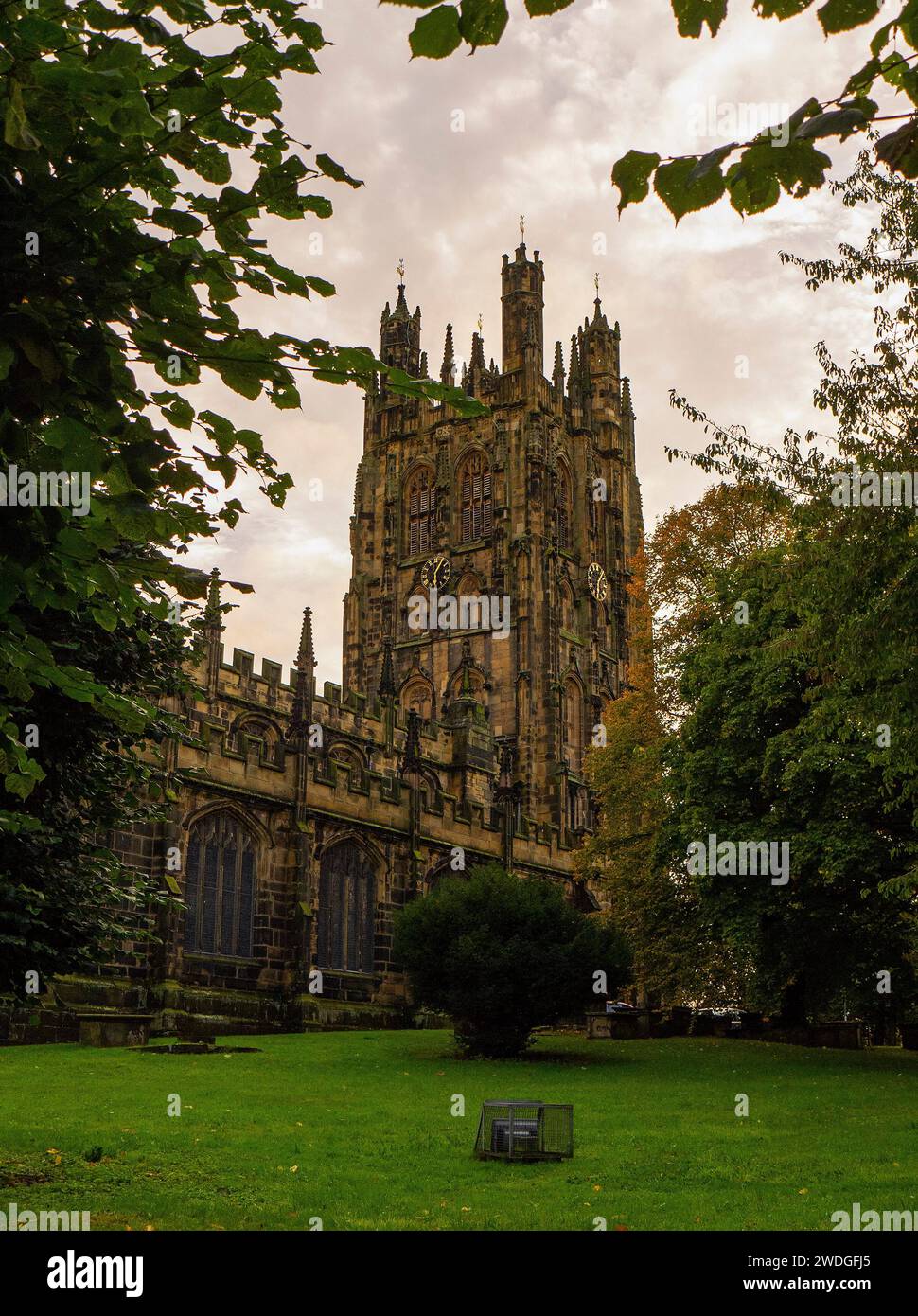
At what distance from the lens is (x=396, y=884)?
36.2 m

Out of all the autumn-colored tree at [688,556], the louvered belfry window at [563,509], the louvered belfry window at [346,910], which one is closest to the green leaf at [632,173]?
the autumn-colored tree at [688,556]

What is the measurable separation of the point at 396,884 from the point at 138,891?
82.2ft

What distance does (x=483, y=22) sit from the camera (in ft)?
12.4

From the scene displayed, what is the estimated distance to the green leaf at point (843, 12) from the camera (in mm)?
3809

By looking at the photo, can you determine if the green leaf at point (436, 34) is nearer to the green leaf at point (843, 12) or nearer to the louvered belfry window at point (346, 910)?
the green leaf at point (843, 12)

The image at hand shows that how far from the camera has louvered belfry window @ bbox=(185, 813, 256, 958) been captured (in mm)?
30344

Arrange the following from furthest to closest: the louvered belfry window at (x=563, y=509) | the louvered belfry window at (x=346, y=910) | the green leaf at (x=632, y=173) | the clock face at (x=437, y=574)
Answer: the louvered belfry window at (x=563, y=509) → the clock face at (x=437, y=574) → the louvered belfry window at (x=346, y=910) → the green leaf at (x=632, y=173)

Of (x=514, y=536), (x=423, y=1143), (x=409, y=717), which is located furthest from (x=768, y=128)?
(x=514, y=536)

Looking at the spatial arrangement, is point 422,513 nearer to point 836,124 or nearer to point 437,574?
point 437,574

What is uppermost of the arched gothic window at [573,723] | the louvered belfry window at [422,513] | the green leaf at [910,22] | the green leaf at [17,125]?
the louvered belfry window at [422,513]

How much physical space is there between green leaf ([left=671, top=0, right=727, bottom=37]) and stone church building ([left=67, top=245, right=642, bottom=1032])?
1054cm

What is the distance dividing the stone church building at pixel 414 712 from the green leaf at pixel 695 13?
34.6 ft

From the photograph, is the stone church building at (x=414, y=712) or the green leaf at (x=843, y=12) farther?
the stone church building at (x=414, y=712)
